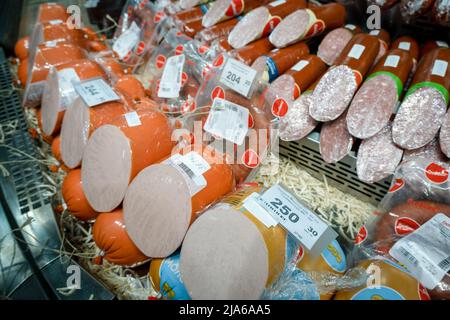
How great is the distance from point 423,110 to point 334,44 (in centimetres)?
60

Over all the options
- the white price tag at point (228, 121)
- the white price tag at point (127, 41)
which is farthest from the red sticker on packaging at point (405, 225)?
the white price tag at point (127, 41)

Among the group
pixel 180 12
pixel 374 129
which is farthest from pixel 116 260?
pixel 180 12

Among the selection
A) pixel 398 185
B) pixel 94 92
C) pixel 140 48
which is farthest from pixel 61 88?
pixel 398 185

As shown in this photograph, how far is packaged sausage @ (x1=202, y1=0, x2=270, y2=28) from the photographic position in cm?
171

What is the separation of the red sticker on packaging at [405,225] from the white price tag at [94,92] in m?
1.16

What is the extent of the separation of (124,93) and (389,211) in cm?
121

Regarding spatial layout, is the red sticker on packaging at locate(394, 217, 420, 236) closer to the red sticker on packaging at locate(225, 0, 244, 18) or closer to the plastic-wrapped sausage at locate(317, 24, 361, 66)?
the plastic-wrapped sausage at locate(317, 24, 361, 66)

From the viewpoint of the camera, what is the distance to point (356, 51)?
1220mm

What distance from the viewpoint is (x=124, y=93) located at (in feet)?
4.62

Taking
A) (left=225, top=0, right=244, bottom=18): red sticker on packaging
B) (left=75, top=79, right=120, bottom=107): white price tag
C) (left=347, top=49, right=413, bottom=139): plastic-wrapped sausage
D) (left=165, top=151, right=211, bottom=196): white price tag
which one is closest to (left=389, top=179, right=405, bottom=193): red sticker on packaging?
(left=347, top=49, right=413, bottom=139): plastic-wrapped sausage

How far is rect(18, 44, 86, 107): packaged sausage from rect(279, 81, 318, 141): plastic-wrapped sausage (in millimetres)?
1203

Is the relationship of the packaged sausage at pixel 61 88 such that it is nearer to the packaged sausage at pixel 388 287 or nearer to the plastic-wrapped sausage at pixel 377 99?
the plastic-wrapped sausage at pixel 377 99

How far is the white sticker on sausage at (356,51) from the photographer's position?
1203 millimetres

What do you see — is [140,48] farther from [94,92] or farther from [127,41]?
[94,92]
